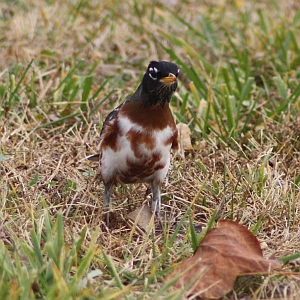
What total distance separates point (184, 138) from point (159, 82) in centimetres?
127

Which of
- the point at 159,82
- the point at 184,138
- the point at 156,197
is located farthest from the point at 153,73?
the point at 184,138

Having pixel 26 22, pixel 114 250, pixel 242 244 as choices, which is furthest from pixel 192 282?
pixel 26 22

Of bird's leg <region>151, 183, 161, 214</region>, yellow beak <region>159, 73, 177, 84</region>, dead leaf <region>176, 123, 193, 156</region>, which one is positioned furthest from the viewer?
dead leaf <region>176, 123, 193, 156</region>

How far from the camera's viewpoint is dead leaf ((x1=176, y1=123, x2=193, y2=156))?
512 centimetres

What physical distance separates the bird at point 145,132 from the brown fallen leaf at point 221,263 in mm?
797

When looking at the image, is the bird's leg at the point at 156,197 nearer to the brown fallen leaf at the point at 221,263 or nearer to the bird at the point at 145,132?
the bird at the point at 145,132

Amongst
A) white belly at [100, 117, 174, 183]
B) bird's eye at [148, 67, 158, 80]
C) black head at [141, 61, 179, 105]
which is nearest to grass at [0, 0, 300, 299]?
white belly at [100, 117, 174, 183]

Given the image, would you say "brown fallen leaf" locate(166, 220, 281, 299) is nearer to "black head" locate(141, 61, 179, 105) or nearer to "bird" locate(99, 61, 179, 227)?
"bird" locate(99, 61, 179, 227)

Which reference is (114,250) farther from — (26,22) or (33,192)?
(26,22)

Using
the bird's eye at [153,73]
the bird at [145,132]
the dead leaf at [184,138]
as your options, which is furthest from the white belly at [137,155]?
the dead leaf at [184,138]

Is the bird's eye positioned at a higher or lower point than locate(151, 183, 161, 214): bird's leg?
higher

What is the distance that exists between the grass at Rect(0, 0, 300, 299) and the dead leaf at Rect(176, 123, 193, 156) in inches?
2.6

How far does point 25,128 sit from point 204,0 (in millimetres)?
4183

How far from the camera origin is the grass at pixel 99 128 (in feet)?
10.4
